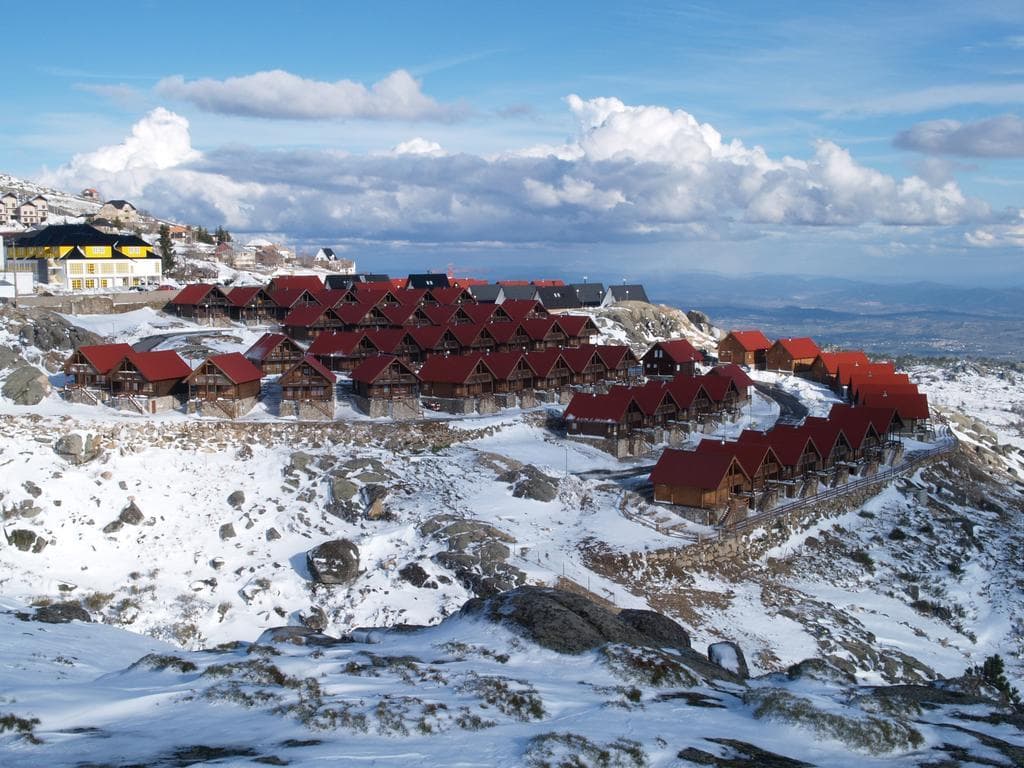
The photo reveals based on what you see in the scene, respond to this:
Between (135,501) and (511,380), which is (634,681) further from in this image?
(511,380)

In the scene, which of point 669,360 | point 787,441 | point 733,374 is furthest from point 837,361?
point 787,441

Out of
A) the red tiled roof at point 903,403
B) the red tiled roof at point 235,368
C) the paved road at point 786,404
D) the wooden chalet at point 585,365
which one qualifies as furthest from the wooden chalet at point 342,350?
the red tiled roof at point 903,403

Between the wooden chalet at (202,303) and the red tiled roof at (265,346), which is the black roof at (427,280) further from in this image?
the red tiled roof at (265,346)

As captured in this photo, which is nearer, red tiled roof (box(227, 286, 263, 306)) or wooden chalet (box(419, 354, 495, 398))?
wooden chalet (box(419, 354, 495, 398))

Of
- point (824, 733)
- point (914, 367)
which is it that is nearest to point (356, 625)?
point (824, 733)

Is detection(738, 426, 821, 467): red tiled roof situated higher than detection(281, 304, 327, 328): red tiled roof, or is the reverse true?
detection(281, 304, 327, 328): red tiled roof

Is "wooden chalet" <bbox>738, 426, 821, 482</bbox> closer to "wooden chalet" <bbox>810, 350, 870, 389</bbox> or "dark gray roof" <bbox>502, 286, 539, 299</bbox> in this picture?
"wooden chalet" <bbox>810, 350, 870, 389</bbox>

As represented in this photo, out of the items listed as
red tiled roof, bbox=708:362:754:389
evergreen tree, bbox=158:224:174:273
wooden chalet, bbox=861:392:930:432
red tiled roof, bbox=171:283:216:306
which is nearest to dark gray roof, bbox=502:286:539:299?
red tiled roof, bbox=708:362:754:389

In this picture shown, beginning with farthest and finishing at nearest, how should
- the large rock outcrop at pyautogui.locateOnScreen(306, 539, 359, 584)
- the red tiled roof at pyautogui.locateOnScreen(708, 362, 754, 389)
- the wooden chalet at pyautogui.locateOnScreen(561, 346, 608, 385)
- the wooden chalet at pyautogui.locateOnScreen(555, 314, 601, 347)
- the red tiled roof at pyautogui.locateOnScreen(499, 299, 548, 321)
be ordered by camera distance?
the red tiled roof at pyautogui.locateOnScreen(499, 299, 548, 321) < the wooden chalet at pyautogui.locateOnScreen(555, 314, 601, 347) < the red tiled roof at pyautogui.locateOnScreen(708, 362, 754, 389) < the wooden chalet at pyautogui.locateOnScreen(561, 346, 608, 385) < the large rock outcrop at pyautogui.locateOnScreen(306, 539, 359, 584)
